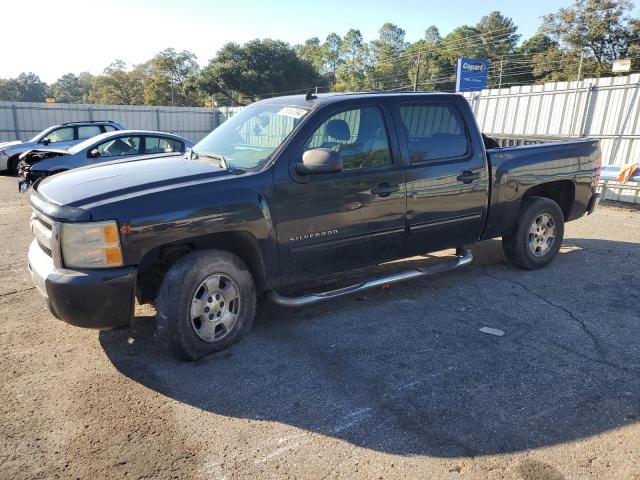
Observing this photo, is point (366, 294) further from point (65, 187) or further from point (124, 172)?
point (65, 187)

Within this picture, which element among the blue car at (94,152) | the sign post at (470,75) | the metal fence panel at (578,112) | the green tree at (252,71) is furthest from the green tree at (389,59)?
the blue car at (94,152)

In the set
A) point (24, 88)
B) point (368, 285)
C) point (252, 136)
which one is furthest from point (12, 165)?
point (24, 88)

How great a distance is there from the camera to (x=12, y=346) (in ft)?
13.2

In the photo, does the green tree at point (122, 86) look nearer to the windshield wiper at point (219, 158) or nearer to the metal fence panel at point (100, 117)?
the metal fence panel at point (100, 117)

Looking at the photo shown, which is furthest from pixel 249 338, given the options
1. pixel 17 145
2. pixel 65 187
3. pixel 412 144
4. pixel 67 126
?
pixel 17 145

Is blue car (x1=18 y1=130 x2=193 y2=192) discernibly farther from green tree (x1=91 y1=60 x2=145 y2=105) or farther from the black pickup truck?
green tree (x1=91 y1=60 x2=145 y2=105)

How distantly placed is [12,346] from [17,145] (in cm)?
1396

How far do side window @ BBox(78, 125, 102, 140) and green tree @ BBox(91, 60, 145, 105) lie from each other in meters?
56.6

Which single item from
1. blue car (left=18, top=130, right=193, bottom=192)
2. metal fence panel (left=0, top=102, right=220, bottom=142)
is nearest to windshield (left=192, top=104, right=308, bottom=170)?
blue car (left=18, top=130, right=193, bottom=192)

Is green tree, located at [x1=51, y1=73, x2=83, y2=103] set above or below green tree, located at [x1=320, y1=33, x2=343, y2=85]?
below

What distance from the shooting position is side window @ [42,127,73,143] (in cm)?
1417

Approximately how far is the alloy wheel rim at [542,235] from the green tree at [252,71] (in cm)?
5478

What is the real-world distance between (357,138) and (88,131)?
40.6 ft

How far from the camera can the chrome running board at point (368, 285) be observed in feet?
13.6
